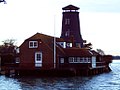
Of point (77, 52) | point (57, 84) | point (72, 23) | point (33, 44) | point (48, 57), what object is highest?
point (72, 23)

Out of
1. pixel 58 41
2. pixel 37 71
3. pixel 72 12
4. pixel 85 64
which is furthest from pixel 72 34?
pixel 37 71

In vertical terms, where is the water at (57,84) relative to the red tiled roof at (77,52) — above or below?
below

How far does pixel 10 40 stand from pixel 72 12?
→ 28317mm

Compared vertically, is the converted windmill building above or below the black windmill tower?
below

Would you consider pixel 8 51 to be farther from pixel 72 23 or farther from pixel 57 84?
pixel 57 84

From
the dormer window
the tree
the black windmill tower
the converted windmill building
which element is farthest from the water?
the black windmill tower

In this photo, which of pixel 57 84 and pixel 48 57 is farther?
pixel 48 57

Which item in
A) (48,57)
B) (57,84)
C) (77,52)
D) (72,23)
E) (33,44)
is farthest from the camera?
(72,23)

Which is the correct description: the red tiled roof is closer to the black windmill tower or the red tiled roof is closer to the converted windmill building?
the converted windmill building

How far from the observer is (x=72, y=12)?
370ft

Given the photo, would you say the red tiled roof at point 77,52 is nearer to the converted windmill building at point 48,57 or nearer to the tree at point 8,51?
the converted windmill building at point 48,57

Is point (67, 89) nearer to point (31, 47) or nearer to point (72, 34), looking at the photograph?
point (31, 47)

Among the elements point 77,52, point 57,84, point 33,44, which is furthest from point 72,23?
point 57,84

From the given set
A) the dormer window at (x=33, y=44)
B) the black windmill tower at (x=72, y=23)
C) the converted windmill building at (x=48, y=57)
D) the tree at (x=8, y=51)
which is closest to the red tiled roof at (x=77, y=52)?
the converted windmill building at (x=48, y=57)
